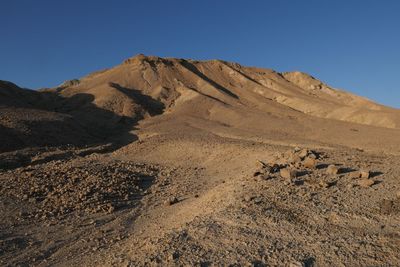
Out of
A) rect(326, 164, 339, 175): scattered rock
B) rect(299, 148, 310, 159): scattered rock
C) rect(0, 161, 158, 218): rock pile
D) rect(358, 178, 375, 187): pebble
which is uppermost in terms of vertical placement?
rect(299, 148, 310, 159): scattered rock

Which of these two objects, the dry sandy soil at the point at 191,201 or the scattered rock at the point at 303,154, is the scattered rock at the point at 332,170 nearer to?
the dry sandy soil at the point at 191,201

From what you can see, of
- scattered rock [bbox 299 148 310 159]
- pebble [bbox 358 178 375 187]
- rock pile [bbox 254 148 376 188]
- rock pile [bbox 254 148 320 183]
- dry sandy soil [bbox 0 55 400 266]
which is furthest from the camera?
scattered rock [bbox 299 148 310 159]

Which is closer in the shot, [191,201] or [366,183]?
[366,183]

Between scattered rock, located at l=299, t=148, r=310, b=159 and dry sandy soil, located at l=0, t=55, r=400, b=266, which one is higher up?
scattered rock, located at l=299, t=148, r=310, b=159

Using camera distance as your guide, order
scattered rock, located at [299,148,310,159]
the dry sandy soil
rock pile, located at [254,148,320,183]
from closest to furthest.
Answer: the dry sandy soil, rock pile, located at [254,148,320,183], scattered rock, located at [299,148,310,159]

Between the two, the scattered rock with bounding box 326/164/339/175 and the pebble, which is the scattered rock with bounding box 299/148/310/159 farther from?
the pebble

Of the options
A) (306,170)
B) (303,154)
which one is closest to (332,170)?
(306,170)

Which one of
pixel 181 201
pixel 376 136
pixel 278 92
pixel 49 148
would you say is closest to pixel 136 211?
pixel 181 201

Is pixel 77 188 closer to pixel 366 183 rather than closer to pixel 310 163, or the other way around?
pixel 310 163

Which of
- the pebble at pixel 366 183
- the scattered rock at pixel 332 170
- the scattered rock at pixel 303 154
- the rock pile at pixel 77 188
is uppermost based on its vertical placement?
the scattered rock at pixel 303 154

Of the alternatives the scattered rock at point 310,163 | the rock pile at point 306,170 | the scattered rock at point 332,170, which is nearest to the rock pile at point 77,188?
the rock pile at point 306,170

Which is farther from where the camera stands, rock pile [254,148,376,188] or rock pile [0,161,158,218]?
rock pile [0,161,158,218]

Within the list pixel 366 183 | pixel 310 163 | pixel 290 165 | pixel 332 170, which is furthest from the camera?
pixel 290 165

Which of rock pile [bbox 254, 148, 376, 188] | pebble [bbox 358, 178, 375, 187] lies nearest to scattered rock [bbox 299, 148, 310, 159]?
rock pile [bbox 254, 148, 376, 188]
